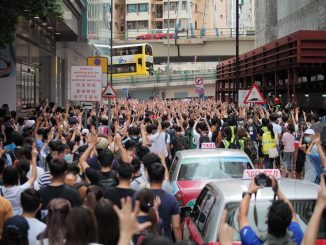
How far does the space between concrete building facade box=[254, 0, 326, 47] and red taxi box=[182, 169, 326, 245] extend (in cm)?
2485

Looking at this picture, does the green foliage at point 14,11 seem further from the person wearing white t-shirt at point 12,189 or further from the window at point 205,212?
the window at point 205,212

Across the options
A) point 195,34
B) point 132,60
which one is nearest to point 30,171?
point 132,60

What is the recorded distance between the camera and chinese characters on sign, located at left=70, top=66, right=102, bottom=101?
15406mm

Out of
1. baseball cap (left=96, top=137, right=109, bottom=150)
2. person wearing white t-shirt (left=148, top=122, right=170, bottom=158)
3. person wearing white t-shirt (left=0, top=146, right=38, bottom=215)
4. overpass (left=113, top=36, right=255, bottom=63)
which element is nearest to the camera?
person wearing white t-shirt (left=0, top=146, right=38, bottom=215)

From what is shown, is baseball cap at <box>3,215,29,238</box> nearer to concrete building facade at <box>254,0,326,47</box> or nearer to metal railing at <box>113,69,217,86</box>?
concrete building facade at <box>254,0,326,47</box>

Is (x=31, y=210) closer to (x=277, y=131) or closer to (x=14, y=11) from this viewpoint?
(x=14, y=11)

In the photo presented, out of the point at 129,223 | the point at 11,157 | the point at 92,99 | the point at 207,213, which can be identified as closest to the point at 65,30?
the point at 92,99

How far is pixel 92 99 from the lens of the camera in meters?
15.4

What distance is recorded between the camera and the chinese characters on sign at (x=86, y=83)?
50.5 ft

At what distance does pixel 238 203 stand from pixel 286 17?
35.5 meters

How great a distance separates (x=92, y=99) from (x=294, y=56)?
9.51m

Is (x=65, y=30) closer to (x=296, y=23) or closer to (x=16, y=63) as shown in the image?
(x=16, y=63)

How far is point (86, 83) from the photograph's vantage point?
15.6 metres

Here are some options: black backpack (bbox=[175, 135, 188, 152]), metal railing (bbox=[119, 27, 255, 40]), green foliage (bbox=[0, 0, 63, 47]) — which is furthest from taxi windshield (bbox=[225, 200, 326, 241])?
metal railing (bbox=[119, 27, 255, 40])
